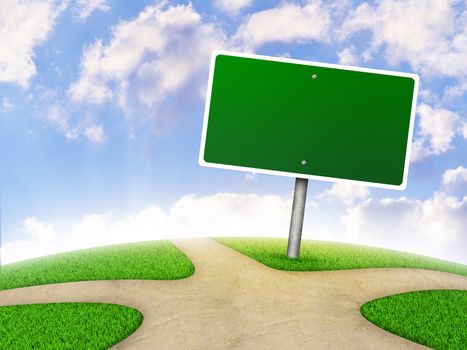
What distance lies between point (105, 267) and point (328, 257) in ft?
17.6

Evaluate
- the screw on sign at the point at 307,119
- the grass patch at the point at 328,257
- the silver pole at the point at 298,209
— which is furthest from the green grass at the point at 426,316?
the silver pole at the point at 298,209

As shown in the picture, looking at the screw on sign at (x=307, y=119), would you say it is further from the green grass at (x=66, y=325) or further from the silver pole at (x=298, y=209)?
the green grass at (x=66, y=325)

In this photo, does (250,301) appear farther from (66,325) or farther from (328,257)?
(328,257)

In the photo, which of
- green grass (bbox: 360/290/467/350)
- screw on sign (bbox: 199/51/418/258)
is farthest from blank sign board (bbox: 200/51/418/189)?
green grass (bbox: 360/290/467/350)

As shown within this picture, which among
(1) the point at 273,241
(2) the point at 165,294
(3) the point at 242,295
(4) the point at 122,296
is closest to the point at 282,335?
(3) the point at 242,295

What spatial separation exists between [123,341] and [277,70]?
636 cm

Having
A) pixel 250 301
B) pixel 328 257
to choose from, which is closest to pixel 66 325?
pixel 250 301

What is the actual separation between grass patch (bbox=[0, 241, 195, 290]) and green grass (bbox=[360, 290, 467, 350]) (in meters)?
4.05

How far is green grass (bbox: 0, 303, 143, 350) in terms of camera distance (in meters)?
7.59

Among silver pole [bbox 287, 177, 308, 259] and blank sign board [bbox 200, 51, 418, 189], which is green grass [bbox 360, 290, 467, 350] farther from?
silver pole [bbox 287, 177, 308, 259]

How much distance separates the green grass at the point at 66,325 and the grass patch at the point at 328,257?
412 centimetres

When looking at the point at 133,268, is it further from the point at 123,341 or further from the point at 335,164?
the point at 335,164

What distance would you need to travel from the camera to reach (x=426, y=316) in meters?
8.87

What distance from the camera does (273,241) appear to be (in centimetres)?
1582
